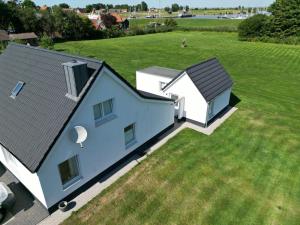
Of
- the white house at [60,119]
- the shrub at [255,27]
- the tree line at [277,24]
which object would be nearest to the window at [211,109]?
the white house at [60,119]

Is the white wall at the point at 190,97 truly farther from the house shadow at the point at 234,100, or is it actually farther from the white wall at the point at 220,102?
the house shadow at the point at 234,100

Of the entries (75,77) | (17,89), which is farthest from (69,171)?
(17,89)

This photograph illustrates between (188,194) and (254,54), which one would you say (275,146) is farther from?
(254,54)

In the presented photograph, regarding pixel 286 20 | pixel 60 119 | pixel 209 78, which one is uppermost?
pixel 286 20

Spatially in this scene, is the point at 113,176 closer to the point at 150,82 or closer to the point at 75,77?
the point at 75,77

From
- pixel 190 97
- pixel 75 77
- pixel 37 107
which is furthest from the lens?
pixel 190 97

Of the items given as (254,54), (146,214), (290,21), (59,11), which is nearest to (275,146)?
(146,214)
